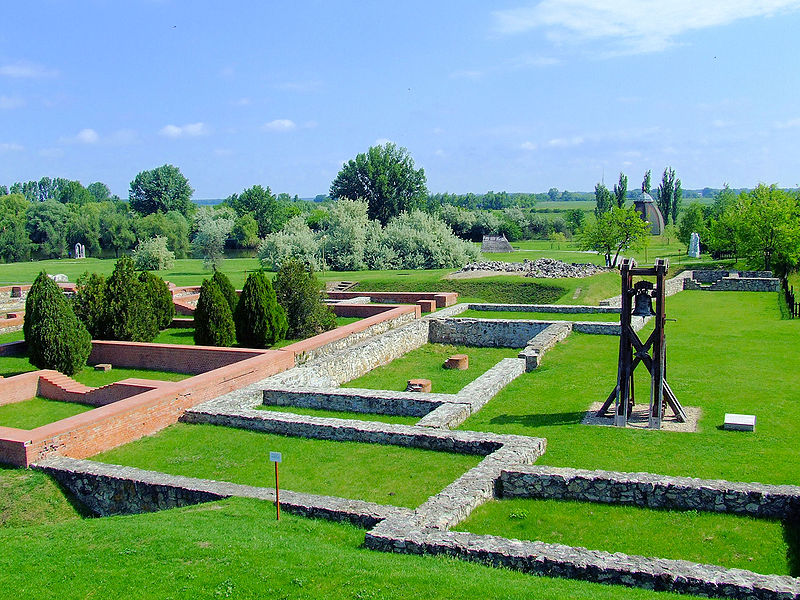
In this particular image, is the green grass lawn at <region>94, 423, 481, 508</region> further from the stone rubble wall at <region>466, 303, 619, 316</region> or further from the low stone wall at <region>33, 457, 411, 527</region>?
the stone rubble wall at <region>466, 303, 619, 316</region>

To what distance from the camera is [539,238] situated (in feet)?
249

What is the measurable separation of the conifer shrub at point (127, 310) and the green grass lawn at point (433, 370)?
649cm

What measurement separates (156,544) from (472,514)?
3.35m

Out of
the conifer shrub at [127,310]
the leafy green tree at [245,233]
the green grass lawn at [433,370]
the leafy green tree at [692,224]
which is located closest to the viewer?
the green grass lawn at [433,370]

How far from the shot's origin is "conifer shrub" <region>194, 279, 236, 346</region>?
17359 millimetres

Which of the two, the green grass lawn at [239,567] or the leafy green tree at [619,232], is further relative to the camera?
the leafy green tree at [619,232]

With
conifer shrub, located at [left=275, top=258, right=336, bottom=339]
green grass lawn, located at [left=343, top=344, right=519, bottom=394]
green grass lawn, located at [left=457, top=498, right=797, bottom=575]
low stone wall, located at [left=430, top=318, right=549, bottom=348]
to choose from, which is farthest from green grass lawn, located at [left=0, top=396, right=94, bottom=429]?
low stone wall, located at [left=430, top=318, right=549, bottom=348]

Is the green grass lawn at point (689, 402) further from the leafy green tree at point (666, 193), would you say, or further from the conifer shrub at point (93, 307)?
the leafy green tree at point (666, 193)

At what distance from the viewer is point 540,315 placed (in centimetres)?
2258

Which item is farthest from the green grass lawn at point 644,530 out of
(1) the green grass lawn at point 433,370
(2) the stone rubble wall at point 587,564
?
(1) the green grass lawn at point 433,370

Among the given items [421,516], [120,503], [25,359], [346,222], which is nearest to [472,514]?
[421,516]

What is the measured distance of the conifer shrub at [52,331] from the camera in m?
15.0

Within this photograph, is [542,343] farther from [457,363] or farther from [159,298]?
[159,298]

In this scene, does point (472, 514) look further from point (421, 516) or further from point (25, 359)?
point (25, 359)
